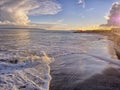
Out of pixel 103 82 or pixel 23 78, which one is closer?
pixel 103 82

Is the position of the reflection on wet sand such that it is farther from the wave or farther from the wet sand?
the wave

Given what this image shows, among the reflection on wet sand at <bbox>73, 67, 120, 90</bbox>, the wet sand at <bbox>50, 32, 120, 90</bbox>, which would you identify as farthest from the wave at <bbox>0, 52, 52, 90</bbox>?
the reflection on wet sand at <bbox>73, 67, 120, 90</bbox>

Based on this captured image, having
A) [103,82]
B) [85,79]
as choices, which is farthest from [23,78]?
[103,82]

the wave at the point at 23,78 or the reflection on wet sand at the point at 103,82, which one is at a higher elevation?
the reflection on wet sand at the point at 103,82

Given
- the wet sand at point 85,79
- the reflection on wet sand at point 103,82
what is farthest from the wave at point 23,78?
the reflection on wet sand at point 103,82

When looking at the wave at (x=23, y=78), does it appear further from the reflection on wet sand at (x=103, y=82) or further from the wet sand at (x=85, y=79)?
the reflection on wet sand at (x=103, y=82)

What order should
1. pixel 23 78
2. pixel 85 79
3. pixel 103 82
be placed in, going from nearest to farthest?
pixel 103 82, pixel 85 79, pixel 23 78

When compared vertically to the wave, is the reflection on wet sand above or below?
above

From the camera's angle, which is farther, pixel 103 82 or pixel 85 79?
pixel 85 79

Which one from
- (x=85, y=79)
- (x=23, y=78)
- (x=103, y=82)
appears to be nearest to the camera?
(x=103, y=82)

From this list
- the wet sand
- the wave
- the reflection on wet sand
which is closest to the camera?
the reflection on wet sand

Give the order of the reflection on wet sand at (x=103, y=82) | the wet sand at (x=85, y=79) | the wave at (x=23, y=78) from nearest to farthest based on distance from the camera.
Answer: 1. the reflection on wet sand at (x=103, y=82)
2. the wet sand at (x=85, y=79)
3. the wave at (x=23, y=78)

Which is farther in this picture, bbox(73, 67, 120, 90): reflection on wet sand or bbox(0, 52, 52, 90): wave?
bbox(0, 52, 52, 90): wave

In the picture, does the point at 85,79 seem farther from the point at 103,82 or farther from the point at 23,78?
the point at 23,78
